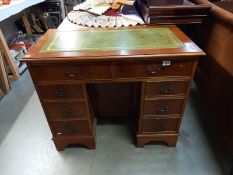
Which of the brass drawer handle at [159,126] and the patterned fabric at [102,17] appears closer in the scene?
the brass drawer handle at [159,126]

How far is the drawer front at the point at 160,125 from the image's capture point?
1188 millimetres

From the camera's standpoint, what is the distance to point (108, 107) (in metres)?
1.48

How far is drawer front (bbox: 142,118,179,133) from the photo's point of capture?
119 cm

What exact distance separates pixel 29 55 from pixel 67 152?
0.74 meters

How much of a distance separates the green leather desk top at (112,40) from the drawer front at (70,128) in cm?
47

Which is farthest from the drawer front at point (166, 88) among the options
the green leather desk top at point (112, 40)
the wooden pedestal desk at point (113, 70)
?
the green leather desk top at point (112, 40)

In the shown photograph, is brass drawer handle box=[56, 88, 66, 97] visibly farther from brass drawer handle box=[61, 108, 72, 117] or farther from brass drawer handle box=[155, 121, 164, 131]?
brass drawer handle box=[155, 121, 164, 131]

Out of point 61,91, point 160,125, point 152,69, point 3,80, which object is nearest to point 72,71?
point 61,91

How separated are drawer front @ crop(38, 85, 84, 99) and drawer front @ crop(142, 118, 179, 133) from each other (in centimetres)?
45

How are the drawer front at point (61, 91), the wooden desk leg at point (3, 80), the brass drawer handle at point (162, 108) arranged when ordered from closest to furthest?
the drawer front at point (61, 91)
the brass drawer handle at point (162, 108)
the wooden desk leg at point (3, 80)

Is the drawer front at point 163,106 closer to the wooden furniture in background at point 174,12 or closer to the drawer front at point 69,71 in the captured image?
the drawer front at point 69,71

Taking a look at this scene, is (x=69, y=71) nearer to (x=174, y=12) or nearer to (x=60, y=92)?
(x=60, y=92)

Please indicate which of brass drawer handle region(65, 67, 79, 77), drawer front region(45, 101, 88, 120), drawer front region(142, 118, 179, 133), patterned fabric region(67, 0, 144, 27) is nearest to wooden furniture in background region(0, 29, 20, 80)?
patterned fabric region(67, 0, 144, 27)

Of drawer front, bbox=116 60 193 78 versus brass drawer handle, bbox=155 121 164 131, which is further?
brass drawer handle, bbox=155 121 164 131
